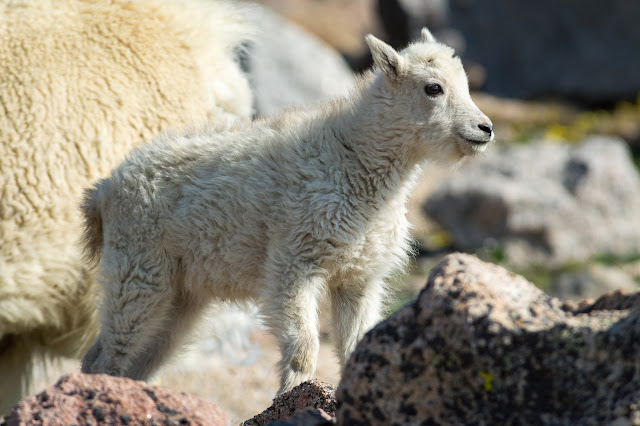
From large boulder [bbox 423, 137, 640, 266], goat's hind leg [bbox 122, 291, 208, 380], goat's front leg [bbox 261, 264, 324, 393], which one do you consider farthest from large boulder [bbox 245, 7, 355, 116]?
goat's front leg [bbox 261, 264, 324, 393]

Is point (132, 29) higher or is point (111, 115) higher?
point (132, 29)

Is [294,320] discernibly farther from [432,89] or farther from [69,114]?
[69,114]

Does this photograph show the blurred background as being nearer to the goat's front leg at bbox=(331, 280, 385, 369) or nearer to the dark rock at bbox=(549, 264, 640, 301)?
the dark rock at bbox=(549, 264, 640, 301)

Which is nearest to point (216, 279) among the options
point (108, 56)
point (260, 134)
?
point (260, 134)

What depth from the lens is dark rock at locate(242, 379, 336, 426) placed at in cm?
345

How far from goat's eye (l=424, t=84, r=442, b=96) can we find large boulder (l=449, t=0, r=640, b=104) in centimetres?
1236

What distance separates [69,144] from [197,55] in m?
1.20

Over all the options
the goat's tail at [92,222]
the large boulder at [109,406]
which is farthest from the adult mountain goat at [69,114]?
the large boulder at [109,406]

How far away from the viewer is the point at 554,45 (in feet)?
54.1

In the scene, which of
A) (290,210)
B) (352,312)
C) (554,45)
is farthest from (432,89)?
(554,45)

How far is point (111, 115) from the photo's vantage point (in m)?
5.39

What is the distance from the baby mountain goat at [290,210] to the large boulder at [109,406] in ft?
3.59

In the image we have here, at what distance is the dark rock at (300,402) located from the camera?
3453 mm

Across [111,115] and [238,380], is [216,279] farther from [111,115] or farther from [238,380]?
[238,380]
